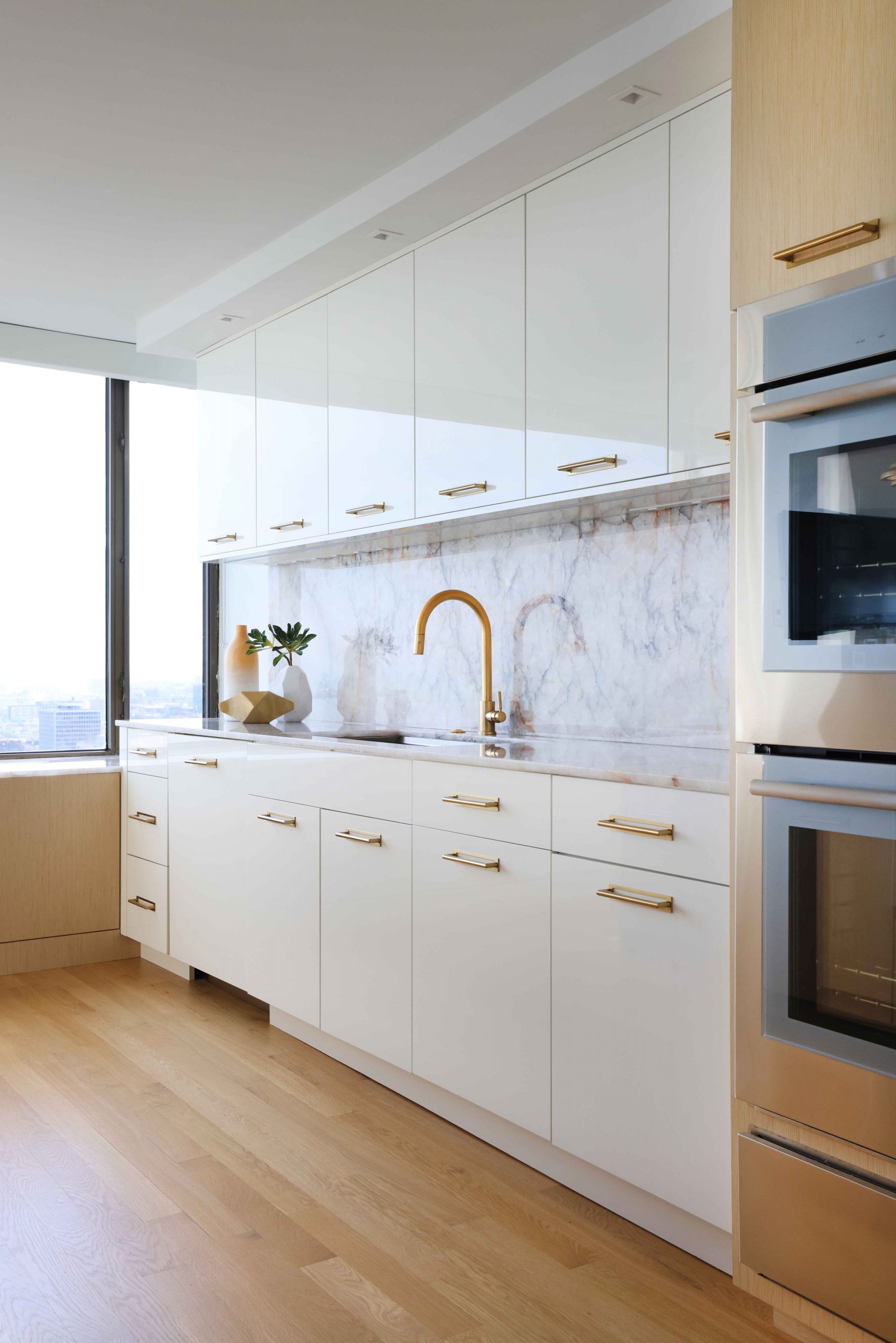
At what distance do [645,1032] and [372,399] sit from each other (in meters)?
2.08

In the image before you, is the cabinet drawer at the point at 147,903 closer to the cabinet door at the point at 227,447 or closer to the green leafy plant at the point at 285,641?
the green leafy plant at the point at 285,641

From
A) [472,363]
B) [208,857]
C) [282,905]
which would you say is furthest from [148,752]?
[472,363]

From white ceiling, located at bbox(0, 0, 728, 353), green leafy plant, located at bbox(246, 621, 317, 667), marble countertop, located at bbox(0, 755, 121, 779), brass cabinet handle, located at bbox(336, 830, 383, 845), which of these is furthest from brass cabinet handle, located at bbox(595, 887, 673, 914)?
marble countertop, located at bbox(0, 755, 121, 779)

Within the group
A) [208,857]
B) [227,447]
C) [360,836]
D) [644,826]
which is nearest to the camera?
[644,826]

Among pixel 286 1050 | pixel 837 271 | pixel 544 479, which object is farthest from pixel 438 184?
pixel 286 1050

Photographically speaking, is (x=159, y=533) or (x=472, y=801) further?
(x=159, y=533)

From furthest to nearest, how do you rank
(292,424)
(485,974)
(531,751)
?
1. (292,424)
2. (531,751)
3. (485,974)

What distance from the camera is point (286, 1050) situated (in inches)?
122

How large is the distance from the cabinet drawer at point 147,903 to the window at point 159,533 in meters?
0.95

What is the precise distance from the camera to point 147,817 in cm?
396

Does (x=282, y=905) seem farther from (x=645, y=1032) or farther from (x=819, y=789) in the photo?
(x=819, y=789)

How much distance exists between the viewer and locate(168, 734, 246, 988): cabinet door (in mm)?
3381

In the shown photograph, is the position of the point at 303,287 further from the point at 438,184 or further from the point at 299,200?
the point at 438,184

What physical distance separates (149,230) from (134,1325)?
294 cm
